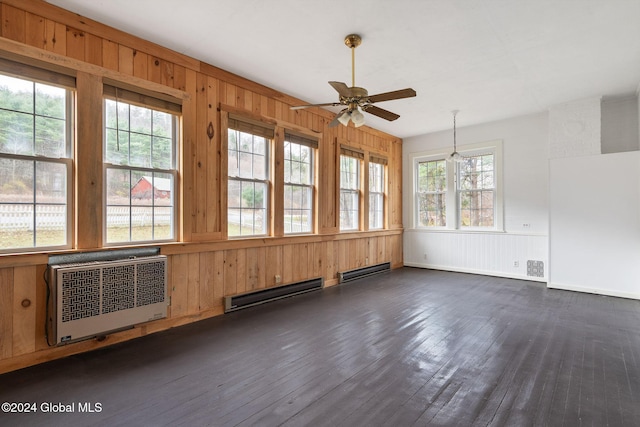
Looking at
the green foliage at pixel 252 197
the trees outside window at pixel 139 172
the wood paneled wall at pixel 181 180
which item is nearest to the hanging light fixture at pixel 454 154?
the wood paneled wall at pixel 181 180

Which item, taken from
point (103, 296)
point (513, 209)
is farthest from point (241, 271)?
point (513, 209)

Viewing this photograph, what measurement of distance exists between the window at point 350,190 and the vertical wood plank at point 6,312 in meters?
4.42

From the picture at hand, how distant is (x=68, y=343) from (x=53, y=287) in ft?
1.67

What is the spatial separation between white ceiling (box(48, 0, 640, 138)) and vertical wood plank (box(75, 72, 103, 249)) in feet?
2.20

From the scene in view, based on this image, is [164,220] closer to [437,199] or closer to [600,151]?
[437,199]

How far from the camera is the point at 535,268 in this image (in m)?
5.77

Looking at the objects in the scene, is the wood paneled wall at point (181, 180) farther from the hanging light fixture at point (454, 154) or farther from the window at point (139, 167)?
the hanging light fixture at point (454, 154)

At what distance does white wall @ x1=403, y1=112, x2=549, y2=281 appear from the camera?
18.7 feet

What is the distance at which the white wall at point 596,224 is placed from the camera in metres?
4.63

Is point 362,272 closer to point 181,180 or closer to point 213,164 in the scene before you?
point 213,164

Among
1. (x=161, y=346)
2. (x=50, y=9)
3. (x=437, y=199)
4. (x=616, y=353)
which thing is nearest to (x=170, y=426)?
(x=161, y=346)

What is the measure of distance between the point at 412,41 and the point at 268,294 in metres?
3.48

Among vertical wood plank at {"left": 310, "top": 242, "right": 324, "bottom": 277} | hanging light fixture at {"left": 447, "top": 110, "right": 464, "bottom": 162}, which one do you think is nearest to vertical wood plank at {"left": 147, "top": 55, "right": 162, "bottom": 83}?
vertical wood plank at {"left": 310, "top": 242, "right": 324, "bottom": 277}

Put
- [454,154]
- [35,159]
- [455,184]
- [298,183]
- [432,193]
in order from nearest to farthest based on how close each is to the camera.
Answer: [35,159]
[298,183]
[454,154]
[455,184]
[432,193]
